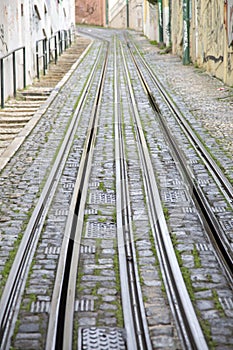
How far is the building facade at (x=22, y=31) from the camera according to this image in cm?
1466

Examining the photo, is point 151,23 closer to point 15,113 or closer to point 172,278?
point 15,113

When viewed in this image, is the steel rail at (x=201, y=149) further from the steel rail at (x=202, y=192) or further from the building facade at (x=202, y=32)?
the building facade at (x=202, y=32)

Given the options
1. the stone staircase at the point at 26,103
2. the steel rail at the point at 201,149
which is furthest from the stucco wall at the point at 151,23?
the steel rail at the point at 201,149

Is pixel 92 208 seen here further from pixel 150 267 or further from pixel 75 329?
pixel 75 329

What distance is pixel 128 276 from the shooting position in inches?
199

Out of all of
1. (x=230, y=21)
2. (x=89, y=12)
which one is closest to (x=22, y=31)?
(x=230, y=21)

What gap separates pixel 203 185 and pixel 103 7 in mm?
48804

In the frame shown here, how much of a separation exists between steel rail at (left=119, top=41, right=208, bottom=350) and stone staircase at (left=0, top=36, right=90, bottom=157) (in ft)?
11.7

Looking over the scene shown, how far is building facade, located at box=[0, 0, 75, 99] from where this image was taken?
14664 millimetres

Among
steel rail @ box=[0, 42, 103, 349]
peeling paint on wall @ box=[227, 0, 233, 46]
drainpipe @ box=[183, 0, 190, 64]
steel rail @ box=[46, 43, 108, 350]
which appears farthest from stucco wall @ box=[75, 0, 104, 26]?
steel rail @ box=[46, 43, 108, 350]

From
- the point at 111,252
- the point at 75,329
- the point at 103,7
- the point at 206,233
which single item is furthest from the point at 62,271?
the point at 103,7

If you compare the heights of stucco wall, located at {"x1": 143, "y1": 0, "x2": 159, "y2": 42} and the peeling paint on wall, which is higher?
stucco wall, located at {"x1": 143, "y1": 0, "x2": 159, "y2": 42}

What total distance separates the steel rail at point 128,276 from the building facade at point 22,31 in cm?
677

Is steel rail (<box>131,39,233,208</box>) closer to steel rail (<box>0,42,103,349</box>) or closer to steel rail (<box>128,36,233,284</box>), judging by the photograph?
steel rail (<box>128,36,233,284</box>)
